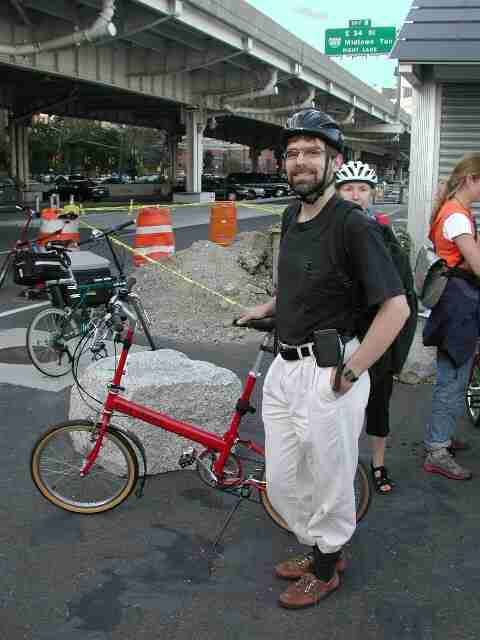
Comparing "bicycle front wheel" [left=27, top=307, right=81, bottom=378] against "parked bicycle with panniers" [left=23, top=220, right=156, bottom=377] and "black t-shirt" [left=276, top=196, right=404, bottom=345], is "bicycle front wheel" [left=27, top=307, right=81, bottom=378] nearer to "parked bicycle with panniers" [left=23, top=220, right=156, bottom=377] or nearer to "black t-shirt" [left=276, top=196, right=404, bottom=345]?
"parked bicycle with panniers" [left=23, top=220, right=156, bottom=377]

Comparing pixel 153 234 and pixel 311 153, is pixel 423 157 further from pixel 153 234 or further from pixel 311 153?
pixel 311 153

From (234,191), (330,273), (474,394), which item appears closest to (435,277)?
(474,394)

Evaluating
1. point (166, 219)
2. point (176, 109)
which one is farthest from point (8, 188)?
point (166, 219)

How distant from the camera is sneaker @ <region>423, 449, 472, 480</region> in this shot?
15.4 feet

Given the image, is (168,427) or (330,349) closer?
(330,349)

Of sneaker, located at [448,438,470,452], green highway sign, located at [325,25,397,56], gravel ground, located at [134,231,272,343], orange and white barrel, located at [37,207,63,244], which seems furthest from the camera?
green highway sign, located at [325,25,397,56]

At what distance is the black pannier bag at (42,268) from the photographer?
6.86m

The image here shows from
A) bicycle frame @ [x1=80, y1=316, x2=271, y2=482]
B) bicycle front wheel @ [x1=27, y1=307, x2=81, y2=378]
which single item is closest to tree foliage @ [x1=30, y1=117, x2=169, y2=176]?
bicycle front wheel @ [x1=27, y1=307, x2=81, y2=378]

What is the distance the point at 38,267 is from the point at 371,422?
12.7ft

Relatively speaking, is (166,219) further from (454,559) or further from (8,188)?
(8,188)

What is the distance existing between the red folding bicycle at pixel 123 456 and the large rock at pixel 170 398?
348 millimetres

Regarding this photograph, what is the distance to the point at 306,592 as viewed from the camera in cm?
328

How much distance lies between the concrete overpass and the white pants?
24709 millimetres

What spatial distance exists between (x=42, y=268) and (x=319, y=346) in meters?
4.60
